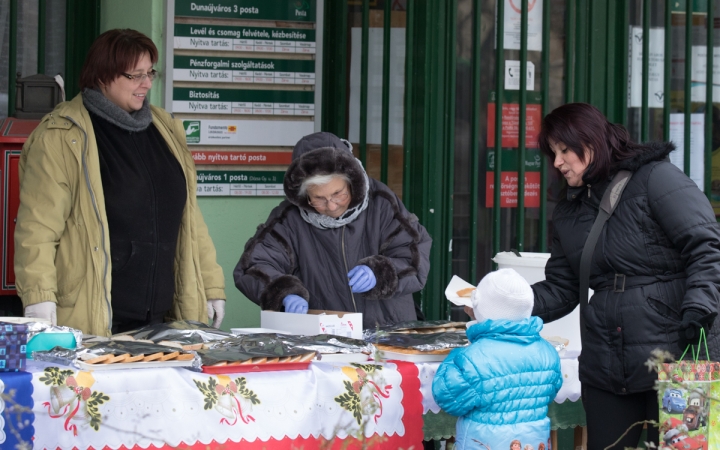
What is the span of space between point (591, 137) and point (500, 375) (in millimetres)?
881

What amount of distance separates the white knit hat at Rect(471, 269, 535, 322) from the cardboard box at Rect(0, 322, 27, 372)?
4.18ft

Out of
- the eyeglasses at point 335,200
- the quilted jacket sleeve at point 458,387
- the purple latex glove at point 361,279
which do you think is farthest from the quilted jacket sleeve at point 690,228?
the eyeglasses at point 335,200

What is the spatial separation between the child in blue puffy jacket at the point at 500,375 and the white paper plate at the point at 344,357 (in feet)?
1.02

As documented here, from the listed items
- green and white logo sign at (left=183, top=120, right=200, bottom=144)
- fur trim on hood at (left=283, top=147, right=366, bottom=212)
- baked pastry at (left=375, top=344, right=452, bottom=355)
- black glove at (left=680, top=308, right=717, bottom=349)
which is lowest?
baked pastry at (left=375, top=344, right=452, bottom=355)

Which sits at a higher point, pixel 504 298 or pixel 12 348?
pixel 504 298

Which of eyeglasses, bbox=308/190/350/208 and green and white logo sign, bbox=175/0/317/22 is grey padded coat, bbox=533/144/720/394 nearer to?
eyeglasses, bbox=308/190/350/208

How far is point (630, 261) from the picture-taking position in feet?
10.0

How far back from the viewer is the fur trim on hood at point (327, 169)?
12.3 feet

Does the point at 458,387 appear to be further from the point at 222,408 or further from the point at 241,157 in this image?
the point at 241,157

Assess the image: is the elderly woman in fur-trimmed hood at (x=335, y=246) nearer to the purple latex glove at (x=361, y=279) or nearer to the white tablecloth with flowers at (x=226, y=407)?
the purple latex glove at (x=361, y=279)

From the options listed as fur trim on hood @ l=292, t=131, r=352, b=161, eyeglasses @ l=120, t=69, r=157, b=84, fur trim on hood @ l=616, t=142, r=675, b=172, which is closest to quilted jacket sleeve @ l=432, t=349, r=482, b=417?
fur trim on hood @ l=616, t=142, r=675, b=172

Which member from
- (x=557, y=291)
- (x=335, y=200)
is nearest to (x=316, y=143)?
(x=335, y=200)

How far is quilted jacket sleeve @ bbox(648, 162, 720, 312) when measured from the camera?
2.84 meters

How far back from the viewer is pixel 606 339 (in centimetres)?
310
